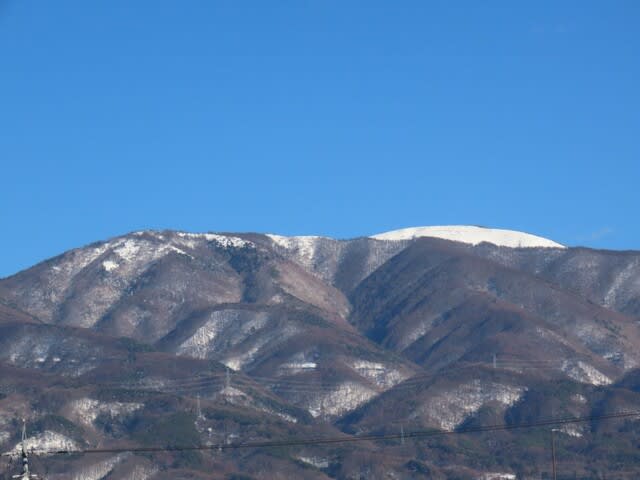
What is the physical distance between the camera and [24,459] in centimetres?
8044
